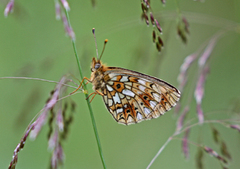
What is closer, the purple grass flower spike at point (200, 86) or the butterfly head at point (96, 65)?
the purple grass flower spike at point (200, 86)

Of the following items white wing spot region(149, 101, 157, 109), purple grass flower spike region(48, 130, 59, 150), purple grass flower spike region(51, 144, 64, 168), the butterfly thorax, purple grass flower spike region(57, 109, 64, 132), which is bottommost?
purple grass flower spike region(51, 144, 64, 168)

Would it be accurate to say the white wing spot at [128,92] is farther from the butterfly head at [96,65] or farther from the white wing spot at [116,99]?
the butterfly head at [96,65]

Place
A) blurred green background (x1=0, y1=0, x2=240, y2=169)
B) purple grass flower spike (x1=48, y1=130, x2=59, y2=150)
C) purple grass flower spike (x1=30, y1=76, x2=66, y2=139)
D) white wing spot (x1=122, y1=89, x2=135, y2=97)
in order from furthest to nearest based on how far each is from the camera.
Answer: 1. blurred green background (x1=0, y1=0, x2=240, y2=169)
2. white wing spot (x1=122, y1=89, x2=135, y2=97)
3. purple grass flower spike (x1=48, y1=130, x2=59, y2=150)
4. purple grass flower spike (x1=30, y1=76, x2=66, y2=139)

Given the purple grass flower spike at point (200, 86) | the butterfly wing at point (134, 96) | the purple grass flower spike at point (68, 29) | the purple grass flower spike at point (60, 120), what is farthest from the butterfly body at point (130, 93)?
the purple grass flower spike at point (68, 29)

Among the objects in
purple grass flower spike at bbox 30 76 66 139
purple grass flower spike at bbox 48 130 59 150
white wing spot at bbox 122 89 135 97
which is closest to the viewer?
purple grass flower spike at bbox 30 76 66 139

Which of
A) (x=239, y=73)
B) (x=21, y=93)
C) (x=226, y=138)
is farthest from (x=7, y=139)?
(x=239, y=73)

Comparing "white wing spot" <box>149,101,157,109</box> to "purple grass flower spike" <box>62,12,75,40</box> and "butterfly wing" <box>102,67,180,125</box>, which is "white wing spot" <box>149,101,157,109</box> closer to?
"butterfly wing" <box>102,67,180,125</box>

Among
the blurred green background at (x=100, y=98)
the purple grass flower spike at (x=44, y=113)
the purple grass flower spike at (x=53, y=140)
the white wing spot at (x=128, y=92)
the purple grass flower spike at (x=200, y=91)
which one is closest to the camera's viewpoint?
the purple grass flower spike at (x=44, y=113)

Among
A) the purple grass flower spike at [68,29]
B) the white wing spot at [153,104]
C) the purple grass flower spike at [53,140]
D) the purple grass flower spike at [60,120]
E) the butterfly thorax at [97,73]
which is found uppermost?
the butterfly thorax at [97,73]

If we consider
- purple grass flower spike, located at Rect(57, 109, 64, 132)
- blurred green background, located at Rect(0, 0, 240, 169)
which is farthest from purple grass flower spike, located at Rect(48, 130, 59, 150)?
blurred green background, located at Rect(0, 0, 240, 169)
